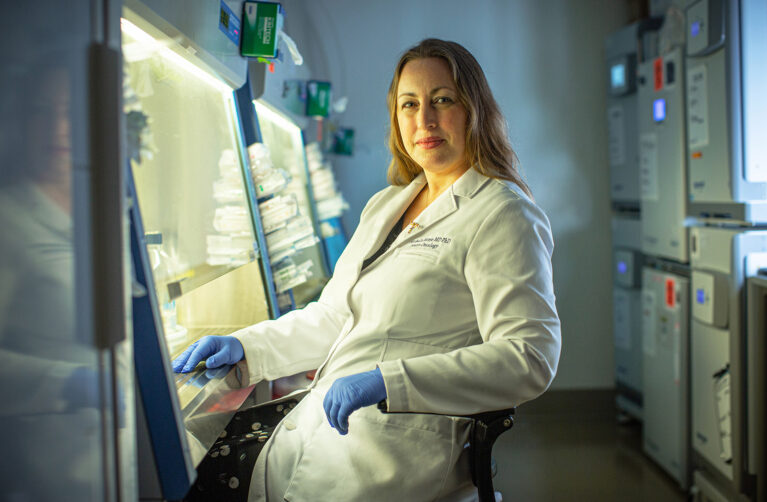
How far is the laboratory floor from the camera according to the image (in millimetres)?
2780

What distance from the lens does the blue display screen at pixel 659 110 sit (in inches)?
115

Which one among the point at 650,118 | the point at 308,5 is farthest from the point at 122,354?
the point at 308,5

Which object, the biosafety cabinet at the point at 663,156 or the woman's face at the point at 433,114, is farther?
the biosafety cabinet at the point at 663,156

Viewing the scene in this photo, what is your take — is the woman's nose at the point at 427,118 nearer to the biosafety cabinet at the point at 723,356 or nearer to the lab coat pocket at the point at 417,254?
the lab coat pocket at the point at 417,254

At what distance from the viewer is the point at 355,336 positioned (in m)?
1.46

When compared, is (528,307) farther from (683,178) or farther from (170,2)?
(683,178)

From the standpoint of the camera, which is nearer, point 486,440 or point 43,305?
point 43,305

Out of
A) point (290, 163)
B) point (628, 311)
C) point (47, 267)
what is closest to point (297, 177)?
point (290, 163)

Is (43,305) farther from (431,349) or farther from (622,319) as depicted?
(622,319)

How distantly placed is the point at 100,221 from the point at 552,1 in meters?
3.57

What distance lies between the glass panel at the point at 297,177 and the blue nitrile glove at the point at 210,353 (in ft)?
2.05

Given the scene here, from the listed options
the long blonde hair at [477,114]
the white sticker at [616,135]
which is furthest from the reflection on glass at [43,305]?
the white sticker at [616,135]

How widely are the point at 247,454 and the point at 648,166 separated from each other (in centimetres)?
258

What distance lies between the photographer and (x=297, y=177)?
10.1 feet
